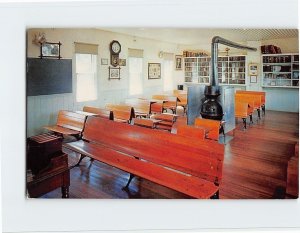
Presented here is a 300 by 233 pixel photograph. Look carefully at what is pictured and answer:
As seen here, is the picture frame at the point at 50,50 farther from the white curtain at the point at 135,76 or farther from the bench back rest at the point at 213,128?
the bench back rest at the point at 213,128

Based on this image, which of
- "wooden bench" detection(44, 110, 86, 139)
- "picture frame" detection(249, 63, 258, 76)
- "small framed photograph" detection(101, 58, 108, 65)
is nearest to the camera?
"wooden bench" detection(44, 110, 86, 139)

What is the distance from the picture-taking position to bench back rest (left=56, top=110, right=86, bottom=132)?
4470 mm

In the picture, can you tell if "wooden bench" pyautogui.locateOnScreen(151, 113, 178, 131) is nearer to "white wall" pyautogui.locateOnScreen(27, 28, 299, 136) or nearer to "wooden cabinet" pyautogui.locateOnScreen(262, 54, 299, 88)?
"white wall" pyautogui.locateOnScreen(27, 28, 299, 136)

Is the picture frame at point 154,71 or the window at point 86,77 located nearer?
the window at point 86,77

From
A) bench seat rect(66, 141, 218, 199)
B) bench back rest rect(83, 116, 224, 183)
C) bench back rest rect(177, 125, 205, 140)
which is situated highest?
bench back rest rect(177, 125, 205, 140)

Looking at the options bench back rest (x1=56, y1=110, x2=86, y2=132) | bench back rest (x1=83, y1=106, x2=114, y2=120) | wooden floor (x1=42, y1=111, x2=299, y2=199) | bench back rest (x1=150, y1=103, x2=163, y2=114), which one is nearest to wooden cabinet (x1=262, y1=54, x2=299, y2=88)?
wooden floor (x1=42, y1=111, x2=299, y2=199)

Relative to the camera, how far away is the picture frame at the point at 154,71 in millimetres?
8852

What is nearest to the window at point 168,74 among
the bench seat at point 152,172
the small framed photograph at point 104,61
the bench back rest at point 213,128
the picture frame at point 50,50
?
the small framed photograph at point 104,61

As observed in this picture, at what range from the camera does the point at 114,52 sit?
7320mm

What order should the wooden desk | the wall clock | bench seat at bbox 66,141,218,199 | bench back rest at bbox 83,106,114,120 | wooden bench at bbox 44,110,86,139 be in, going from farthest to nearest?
the wall clock, bench back rest at bbox 83,106,114,120, wooden bench at bbox 44,110,86,139, bench seat at bbox 66,141,218,199, the wooden desk

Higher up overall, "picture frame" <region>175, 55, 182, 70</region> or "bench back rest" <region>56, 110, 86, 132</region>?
"picture frame" <region>175, 55, 182, 70</region>

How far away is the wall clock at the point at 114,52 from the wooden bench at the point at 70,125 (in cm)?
270

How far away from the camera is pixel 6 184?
8.73ft

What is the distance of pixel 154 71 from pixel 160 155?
6.24m
